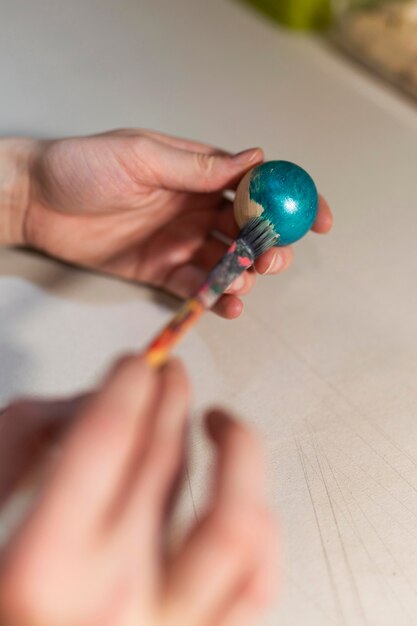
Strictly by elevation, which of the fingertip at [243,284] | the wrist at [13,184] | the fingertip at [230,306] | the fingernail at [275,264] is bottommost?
the wrist at [13,184]

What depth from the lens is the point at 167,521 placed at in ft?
1.44

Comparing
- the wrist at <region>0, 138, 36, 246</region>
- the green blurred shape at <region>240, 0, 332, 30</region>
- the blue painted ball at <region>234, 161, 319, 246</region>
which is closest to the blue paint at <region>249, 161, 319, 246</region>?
the blue painted ball at <region>234, 161, 319, 246</region>

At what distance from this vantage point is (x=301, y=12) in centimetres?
129

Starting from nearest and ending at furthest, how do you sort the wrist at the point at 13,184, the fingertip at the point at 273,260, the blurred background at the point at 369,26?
the fingertip at the point at 273,260
the wrist at the point at 13,184
the blurred background at the point at 369,26

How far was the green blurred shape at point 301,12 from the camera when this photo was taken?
1.28 m

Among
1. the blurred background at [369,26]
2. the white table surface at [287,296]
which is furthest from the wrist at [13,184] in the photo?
the blurred background at [369,26]

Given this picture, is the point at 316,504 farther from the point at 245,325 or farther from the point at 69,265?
the point at 69,265

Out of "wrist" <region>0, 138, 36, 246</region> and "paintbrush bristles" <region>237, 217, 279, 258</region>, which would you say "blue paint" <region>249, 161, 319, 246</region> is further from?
"wrist" <region>0, 138, 36, 246</region>

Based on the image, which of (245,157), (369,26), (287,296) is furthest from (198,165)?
(369,26)

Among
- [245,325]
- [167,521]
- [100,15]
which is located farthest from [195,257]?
[100,15]

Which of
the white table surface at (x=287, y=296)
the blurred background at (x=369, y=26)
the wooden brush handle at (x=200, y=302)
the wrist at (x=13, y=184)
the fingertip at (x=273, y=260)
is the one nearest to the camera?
the wooden brush handle at (x=200, y=302)

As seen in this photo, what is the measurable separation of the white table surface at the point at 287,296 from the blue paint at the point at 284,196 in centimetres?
15

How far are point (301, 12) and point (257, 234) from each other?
0.78 meters

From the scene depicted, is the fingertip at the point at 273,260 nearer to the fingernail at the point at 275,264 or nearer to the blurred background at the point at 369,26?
the fingernail at the point at 275,264
